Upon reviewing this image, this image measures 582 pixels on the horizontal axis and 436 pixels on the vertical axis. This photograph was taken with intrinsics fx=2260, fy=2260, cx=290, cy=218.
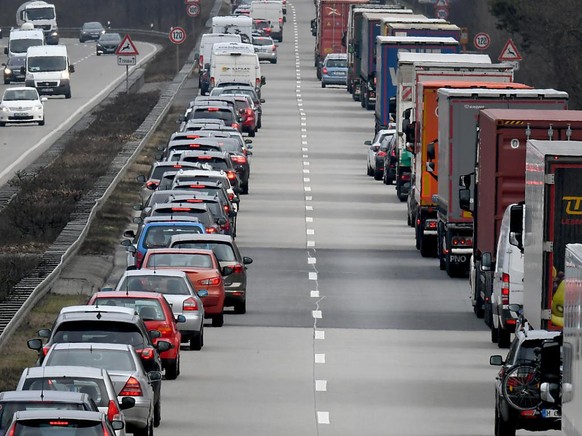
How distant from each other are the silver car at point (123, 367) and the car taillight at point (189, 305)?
21.9 feet

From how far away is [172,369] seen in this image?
26172 millimetres

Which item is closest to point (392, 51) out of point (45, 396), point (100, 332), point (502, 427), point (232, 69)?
point (232, 69)

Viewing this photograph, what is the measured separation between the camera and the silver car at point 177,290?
93.0 feet

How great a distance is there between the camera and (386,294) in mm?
35688

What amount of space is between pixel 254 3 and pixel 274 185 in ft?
224

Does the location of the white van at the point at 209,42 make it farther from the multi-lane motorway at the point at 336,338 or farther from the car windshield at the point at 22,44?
the multi-lane motorway at the point at 336,338

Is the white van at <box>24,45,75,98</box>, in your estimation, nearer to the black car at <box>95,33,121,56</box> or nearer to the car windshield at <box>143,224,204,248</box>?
the black car at <box>95,33,121,56</box>

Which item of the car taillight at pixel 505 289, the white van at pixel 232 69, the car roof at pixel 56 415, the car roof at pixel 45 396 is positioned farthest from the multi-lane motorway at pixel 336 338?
the white van at pixel 232 69

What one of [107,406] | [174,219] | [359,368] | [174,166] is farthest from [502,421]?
[174,166]

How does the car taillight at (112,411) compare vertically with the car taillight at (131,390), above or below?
above

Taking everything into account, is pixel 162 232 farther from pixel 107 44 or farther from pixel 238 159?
pixel 107 44

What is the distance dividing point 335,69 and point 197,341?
63.1 meters

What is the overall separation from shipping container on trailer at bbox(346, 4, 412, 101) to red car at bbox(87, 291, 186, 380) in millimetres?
54989

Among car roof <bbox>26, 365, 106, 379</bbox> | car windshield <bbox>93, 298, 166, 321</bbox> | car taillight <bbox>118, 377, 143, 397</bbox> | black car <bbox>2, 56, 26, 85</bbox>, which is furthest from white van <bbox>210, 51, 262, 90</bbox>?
car roof <bbox>26, 365, 106, 379</bbox>
